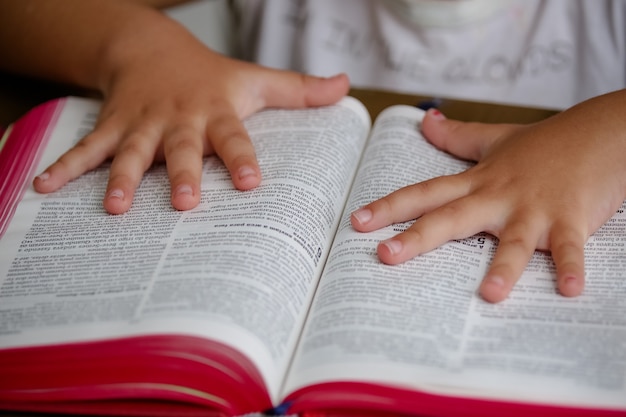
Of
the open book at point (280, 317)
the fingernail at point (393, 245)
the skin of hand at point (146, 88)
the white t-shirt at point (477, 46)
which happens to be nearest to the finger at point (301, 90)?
the skin of hand at point (146, 88)

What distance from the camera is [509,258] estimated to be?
503mm

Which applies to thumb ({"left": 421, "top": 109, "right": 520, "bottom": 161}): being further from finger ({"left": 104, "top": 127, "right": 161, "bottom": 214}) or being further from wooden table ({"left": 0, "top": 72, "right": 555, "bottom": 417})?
finger ({"left": 104, "top": 127, "right": 161, "bottom": 214})

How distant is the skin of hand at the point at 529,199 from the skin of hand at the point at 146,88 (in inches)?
5.4

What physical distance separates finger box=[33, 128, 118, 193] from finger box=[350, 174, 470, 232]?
242mm

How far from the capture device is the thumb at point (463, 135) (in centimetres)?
63

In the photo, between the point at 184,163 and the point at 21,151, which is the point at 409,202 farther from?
the point at 21,151

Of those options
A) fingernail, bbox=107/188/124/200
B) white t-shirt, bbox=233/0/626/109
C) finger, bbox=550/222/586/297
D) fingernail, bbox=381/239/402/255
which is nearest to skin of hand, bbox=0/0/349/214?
fingernail, bbox=107/188/124/200

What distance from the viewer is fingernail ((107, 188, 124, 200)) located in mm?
577

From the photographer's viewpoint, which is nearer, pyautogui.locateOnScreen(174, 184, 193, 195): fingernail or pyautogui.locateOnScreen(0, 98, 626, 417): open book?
pyautogui.locateOnScreen(0, 98, 626, 417): open book

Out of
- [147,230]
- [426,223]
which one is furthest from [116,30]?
[426,223]

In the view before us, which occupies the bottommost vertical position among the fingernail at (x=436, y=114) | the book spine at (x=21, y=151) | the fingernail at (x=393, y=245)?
the book spine at (x=21, y=151)

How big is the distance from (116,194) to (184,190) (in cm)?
5

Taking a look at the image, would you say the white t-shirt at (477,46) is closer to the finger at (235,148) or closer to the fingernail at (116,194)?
the finger at (235,148)

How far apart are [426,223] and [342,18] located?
61 centimetres
